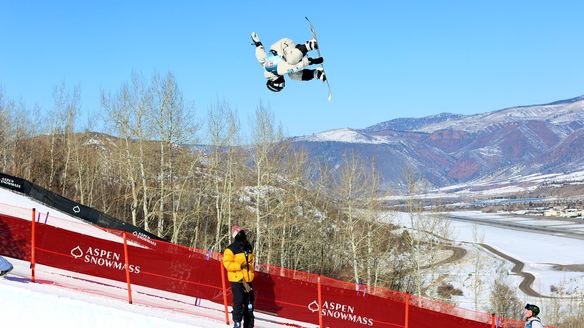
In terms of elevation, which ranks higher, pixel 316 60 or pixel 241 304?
pixel 316 60

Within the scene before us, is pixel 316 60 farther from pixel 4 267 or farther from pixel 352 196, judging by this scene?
pixel 352 196

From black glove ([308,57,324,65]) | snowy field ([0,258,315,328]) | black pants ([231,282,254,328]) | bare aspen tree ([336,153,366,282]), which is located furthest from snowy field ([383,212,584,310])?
black glove ([308,57,324,65])

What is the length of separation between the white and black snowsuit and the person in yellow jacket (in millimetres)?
2886

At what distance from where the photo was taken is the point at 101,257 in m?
13.9

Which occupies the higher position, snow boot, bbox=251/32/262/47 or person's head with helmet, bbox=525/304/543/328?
snow boot, bbox=251/32/262/47

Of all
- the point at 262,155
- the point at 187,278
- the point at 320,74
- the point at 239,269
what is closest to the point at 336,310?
the point at 187,278

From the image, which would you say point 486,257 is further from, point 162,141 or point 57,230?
point 57,230

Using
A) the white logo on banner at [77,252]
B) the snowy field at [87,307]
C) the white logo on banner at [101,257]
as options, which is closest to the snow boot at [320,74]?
the snowy field at [87,307]

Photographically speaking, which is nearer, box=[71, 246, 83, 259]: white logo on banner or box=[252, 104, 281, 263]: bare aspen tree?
box=[71, 246, 83, 259]: white logo on banner

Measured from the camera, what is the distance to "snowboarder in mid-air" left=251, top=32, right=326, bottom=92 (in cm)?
990

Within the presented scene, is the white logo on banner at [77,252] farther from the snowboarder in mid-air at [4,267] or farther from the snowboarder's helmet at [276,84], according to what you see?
the snowboarder's helmet at [276,84]

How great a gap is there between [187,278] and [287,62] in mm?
6434

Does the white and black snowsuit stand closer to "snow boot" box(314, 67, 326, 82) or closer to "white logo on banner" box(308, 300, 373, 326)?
"snow boot" box(314, 67, 326, 82)

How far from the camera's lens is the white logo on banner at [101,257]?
45.3 feet
